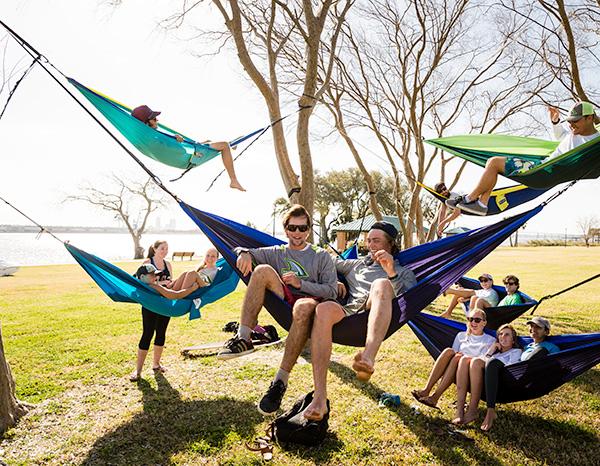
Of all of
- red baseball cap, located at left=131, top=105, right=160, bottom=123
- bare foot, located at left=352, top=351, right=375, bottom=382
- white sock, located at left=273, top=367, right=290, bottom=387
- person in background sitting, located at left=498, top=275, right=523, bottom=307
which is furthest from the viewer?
person in background sitting, located at left=498, top=275, right=523, bottom=307

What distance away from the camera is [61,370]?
131 inches

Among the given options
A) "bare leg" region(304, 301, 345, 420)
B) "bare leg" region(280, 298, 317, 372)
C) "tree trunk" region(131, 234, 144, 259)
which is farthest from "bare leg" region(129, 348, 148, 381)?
"tree trunk" region(131, 234, 144, 259)

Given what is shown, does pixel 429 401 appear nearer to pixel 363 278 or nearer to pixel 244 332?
pixel 363 278

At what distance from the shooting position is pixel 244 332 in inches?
82.3

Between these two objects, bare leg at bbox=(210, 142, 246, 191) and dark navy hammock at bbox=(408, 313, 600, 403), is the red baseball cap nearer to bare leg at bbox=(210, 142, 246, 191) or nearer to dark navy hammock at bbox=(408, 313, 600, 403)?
bare leg at bbox=(210, 142, 246, 191)

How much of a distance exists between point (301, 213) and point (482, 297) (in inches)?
106

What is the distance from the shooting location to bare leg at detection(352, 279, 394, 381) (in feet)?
5.94

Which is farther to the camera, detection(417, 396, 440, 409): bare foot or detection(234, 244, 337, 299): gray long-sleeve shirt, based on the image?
detection(417, 396, 440, 409): bare foot

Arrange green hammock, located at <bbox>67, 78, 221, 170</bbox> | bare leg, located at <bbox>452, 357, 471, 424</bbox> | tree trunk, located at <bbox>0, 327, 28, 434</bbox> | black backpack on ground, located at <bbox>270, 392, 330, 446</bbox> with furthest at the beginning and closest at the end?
green hammock, located at <bbox>67, 78, 221, 170</bbox> < bare leg, located at <bbox>452, 357, 471, 424</bbox> < tree trunk, located at <bbox>0, 327, 28, 434</bbox> < black backpack on ground, located at <bbox>270, 392, 330, 446</bbox>

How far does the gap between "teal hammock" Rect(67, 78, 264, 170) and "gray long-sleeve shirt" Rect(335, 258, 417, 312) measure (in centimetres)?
141

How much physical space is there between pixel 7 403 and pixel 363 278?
82.5 inches

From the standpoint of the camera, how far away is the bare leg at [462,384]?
2389mm

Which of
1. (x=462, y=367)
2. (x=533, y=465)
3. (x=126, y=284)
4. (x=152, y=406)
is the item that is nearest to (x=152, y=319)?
(x=126, y=284)

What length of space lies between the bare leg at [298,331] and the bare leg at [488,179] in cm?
137
